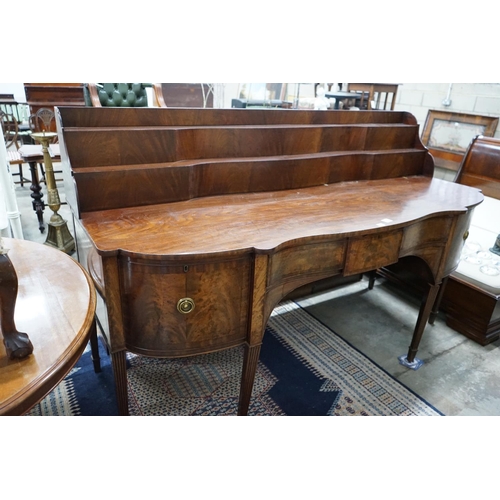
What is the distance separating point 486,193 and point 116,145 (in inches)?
99.7

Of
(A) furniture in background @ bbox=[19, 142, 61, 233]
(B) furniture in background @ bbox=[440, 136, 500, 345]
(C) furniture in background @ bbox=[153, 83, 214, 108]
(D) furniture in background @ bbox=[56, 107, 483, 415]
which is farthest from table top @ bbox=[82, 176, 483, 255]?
(C) furniture in background @ bbox=[153, 83, 214, 108]

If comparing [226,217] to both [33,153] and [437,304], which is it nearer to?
[437,304]

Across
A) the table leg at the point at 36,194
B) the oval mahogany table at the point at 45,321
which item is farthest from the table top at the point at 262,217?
the table leg at the point at 36,194

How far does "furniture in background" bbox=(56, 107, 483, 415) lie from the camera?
1.14 m

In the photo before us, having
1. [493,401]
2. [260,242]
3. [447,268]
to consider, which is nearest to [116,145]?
[260,242]

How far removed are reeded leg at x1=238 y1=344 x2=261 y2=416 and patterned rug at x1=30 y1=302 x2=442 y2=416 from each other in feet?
0.77

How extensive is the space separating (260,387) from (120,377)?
74 centimetres

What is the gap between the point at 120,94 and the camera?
11.4ft

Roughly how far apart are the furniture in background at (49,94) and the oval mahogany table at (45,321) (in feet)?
15.1

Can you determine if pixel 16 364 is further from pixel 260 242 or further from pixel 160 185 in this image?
pixel 160 185

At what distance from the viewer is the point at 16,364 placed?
770mm

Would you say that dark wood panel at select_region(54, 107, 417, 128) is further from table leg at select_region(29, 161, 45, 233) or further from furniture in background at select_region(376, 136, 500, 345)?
table leg at select_region(29, 161, 45, 233)

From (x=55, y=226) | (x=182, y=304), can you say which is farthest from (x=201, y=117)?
(x=55, y=226)

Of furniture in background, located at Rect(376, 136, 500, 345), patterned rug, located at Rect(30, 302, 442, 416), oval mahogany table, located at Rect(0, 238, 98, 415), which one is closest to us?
oval mahogany table, located at Rect(0, 238, 98, 415)
